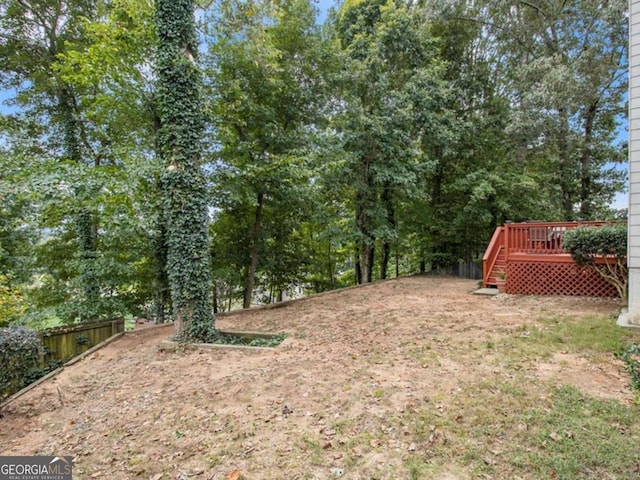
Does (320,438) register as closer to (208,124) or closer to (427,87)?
(208,124)

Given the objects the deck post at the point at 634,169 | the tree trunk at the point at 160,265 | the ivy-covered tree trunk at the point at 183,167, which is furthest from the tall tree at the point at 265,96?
the deck post at the point at 634,169

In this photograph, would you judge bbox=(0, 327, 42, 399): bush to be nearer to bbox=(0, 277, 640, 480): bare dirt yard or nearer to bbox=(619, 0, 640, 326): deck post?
bbox=(0, 277, 640, 480): bare dirt yard

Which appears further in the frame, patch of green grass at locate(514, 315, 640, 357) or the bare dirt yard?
patch of green grass at locate(514, 315, 640, 357)

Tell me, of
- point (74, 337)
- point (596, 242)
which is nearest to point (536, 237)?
point (596, 242)

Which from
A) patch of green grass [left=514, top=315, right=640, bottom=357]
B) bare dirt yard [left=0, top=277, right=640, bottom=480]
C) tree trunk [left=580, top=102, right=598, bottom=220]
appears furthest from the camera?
tree trunk [left=580, top=102, right=598, bottom=220]

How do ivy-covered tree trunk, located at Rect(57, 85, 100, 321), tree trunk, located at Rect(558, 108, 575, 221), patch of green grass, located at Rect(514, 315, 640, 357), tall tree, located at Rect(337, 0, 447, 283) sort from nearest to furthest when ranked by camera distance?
patch of green grass, located at Rect(514, 315, 640, 357), ivy-covered tree trunk, located at Rect(57, 85, 100, 321), tall tree, located at Rect(337, 0, 447, 283), tree trunk, located at Rect(558, 108, 575, 221)

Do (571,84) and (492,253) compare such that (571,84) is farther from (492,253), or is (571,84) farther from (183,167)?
(183,167)

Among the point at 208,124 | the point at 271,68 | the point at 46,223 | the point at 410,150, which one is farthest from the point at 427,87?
the point at 46,223

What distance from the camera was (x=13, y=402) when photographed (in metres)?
3.67

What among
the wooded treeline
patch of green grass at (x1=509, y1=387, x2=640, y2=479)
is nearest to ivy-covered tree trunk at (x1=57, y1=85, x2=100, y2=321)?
the wooded treeline

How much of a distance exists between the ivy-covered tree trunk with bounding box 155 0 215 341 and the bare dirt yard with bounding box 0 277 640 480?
32.3 inches

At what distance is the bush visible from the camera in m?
Answer: 3.58

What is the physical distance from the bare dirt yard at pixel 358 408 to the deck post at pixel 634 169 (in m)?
0.63

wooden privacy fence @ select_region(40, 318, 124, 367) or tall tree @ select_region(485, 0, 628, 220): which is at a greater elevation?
tall tree @ select_region(485, 0, 628, 220)
